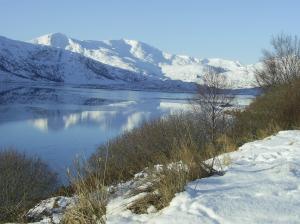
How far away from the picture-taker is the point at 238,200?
515cm

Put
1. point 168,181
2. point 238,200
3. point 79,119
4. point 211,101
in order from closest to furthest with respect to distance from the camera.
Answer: point 238,200 → point 168,181 → point 211,101 → point 79,119

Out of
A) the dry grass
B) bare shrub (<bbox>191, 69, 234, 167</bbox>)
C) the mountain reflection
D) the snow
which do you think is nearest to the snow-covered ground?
the snow

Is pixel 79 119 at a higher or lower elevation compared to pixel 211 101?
lower

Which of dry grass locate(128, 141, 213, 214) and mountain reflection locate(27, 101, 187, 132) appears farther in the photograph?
mountain reflection locate(27, 101, 187, 132)

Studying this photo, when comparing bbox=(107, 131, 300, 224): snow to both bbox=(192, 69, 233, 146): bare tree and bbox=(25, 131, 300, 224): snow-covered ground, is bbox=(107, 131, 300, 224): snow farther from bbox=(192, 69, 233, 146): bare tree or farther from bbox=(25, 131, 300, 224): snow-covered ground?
bbox=(192, 69, 233, 146): bare tree

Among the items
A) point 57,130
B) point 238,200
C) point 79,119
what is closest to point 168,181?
point 238,200

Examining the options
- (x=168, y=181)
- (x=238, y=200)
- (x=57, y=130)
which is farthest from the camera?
(x=57, y=130)

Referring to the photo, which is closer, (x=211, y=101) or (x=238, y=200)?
(x=238, y=200)

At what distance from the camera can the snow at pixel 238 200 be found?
15.4 feet

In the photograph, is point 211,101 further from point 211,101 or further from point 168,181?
point 168,181

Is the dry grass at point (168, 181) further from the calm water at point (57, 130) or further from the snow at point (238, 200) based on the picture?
the calm water at point (57, 130)

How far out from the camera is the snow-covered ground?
4699 millimetres

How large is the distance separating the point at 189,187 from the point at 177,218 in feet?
3.63

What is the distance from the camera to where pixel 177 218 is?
478 cm
